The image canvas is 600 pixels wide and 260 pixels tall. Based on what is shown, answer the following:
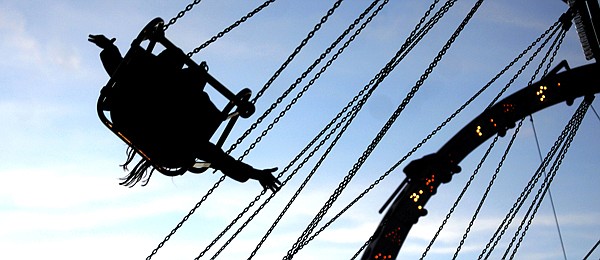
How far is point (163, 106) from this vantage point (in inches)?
238

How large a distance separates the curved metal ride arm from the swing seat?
64.9 inches

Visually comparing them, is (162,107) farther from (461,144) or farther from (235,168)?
(461,144)

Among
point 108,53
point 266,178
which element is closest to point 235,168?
point 266,178

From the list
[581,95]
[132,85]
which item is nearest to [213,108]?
[132,85]

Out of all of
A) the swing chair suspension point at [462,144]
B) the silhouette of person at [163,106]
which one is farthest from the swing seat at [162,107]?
the swing chair suspension point at [462,144]

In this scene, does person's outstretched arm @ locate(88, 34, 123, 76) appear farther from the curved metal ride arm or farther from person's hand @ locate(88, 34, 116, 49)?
the curved metal ride arm

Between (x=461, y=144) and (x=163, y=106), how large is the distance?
9.29ft

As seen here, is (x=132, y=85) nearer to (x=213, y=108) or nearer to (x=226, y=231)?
(x=213, y=108)

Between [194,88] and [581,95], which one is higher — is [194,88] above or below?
below

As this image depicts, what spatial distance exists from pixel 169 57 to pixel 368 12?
209 centimetres

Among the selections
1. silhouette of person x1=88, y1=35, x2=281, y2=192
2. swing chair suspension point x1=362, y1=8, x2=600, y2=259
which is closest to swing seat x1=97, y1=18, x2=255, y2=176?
silhouette of person x1=88, y1=35, x2=281, y2=192

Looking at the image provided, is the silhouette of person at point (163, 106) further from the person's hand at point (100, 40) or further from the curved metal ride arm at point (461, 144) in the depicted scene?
the curved metal ride arm at point (461, 144)

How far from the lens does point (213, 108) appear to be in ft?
20.6

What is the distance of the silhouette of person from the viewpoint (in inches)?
233
